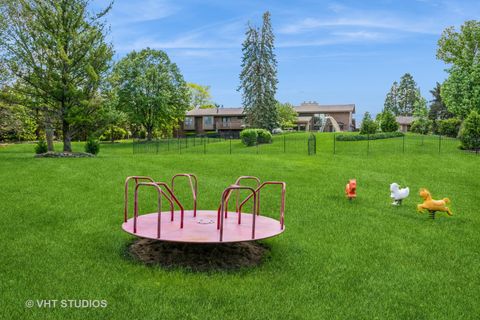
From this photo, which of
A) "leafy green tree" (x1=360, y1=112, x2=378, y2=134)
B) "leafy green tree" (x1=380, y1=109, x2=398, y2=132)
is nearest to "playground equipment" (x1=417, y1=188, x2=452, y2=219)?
"leafy green tree" (x1=360, y1=112, x2=378, y2=134)

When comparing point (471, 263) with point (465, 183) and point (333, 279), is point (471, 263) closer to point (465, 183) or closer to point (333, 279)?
point (333, 279)

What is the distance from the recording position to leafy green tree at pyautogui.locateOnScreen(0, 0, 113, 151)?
83.9ft

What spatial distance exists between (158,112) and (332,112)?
43.2m

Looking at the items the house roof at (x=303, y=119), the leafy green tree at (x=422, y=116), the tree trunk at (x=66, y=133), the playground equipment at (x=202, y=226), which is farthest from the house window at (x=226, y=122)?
the playground equipment at (x=202, y=226)

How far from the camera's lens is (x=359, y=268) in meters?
7.48

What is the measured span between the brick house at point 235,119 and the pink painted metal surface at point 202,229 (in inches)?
2642

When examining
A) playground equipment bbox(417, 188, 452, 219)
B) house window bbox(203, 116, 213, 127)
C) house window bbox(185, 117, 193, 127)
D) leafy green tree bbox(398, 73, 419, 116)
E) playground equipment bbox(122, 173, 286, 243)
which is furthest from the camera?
leafy green tree bbox(398, 73, 419, 116)

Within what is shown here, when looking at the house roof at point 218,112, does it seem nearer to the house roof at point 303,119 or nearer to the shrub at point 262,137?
the house roof at point 303,119

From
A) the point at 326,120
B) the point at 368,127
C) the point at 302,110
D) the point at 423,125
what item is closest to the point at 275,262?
the point at 368,127

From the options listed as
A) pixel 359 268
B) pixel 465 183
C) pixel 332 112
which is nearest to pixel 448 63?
pixel 465 183

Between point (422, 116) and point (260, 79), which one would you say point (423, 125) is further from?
point (260, 79)

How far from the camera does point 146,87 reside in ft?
171

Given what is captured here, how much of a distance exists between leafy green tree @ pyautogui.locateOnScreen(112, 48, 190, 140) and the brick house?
2390cm

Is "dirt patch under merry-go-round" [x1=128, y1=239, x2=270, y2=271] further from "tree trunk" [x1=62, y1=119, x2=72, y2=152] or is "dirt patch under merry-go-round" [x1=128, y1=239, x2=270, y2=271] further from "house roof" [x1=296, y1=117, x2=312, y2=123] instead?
"house roof" [x1=296, y1=117, x2=312, y2=123]
